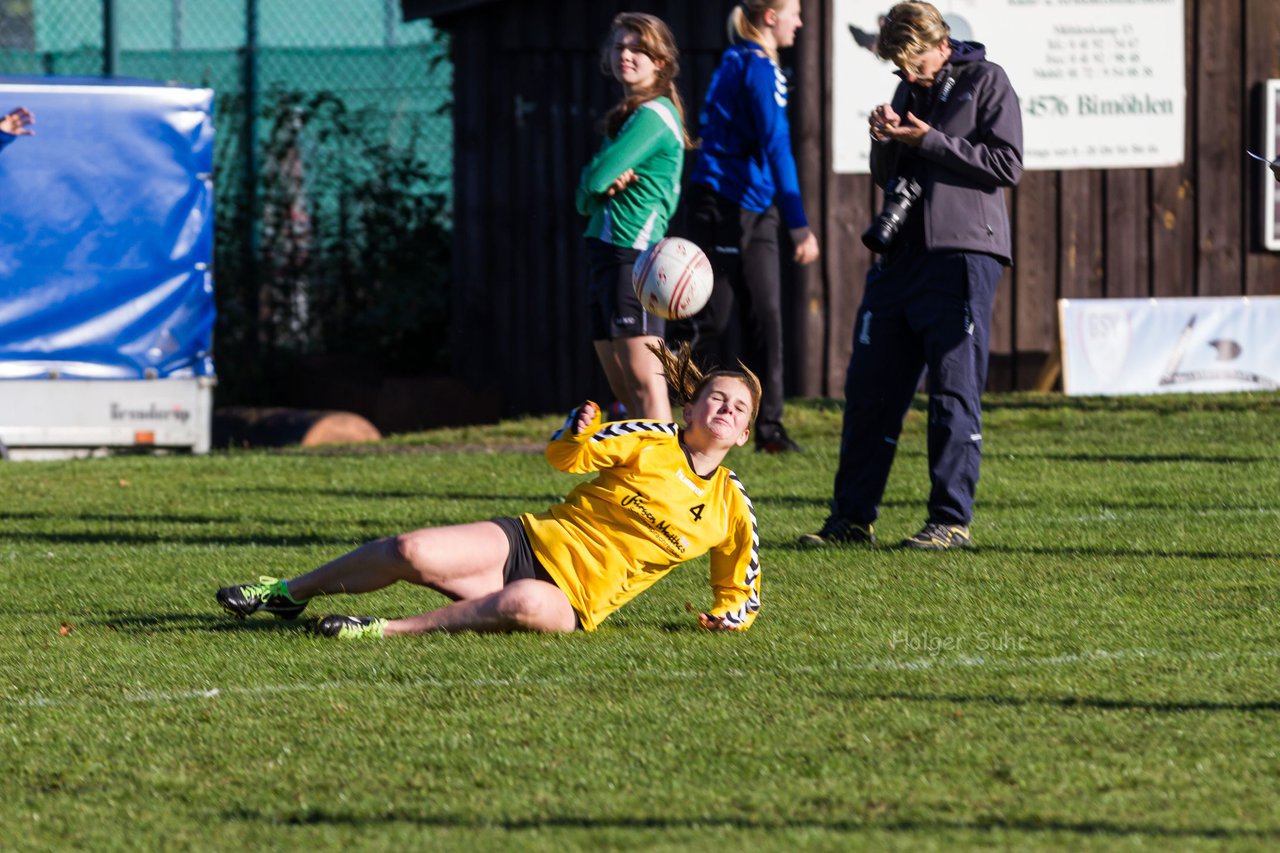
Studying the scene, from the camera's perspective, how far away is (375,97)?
58.2 feet

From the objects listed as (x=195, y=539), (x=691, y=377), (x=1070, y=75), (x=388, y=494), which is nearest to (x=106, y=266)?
(x=388, y=494)

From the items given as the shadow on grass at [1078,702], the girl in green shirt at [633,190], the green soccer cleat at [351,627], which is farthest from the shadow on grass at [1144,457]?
the green soccer cleat at [351,627]

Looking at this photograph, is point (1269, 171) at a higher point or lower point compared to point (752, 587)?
higher

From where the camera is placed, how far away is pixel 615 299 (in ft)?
25.9

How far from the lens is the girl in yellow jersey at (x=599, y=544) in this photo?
5426 millimetres

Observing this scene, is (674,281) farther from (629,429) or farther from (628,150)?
(629,429)

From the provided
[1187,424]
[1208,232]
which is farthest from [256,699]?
[1208,232]

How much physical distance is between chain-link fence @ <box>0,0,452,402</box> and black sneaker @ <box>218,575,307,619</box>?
1129cm

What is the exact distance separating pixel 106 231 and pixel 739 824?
33.2ft

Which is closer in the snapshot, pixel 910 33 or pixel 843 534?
pixel 910 33

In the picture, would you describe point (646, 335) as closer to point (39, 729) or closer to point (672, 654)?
point (672, 654)

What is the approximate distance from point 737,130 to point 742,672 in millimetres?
5265

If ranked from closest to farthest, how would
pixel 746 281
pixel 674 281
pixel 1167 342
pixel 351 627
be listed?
pixel 351 627 < pixel 674 281 < pixel 746 281 < pixel 1167 342

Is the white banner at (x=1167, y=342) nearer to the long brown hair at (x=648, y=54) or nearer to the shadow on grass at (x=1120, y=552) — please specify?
the long brown hair at (x=648, y=54)
